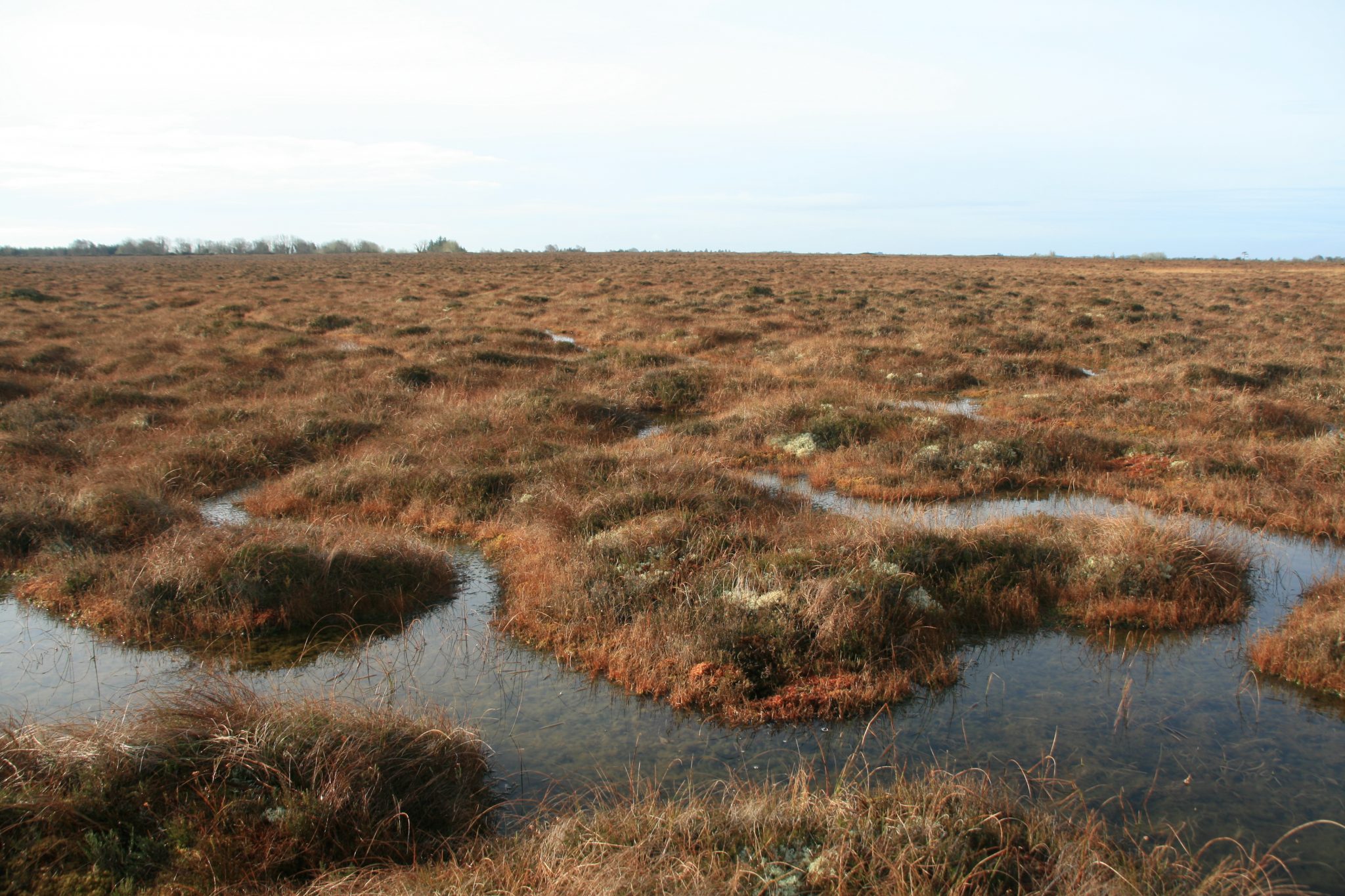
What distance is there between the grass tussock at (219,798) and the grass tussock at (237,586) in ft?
7.40

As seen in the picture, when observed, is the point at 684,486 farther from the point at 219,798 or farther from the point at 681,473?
the point at 219,798

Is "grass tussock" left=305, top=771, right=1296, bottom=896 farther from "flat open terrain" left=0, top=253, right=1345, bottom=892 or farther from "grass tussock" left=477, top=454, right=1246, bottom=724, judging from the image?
"grass tussock" left=477, top=454, right=1246, bottom=724

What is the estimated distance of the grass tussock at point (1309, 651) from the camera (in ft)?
20.0

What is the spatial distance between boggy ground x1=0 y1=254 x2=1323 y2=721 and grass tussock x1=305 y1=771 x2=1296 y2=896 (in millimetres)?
1586

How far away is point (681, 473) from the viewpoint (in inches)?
394

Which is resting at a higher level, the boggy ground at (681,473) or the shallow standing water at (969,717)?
the boggy ground at (681,473)

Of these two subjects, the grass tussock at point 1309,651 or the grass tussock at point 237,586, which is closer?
the grass tussock at point 1309,651

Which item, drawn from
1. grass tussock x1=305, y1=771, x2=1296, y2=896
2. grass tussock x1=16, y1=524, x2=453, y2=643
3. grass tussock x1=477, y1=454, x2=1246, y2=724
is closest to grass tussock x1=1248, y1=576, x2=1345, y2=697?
grass tussock x1=477, y1=454, x2=1246, y2=724

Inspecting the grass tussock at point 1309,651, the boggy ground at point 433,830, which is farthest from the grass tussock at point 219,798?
the grass tussock at point 1309,651

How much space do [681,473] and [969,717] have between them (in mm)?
4911

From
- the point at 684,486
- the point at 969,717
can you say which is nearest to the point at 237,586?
the point at 684,486

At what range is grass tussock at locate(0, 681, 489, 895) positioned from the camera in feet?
12.9

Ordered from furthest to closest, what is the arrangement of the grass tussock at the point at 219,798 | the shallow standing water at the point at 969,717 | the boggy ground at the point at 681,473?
the boggy ground at the point at 681,473 → the shallow standing water at the point at 969,717 → the grass tussock at the point at 219,798

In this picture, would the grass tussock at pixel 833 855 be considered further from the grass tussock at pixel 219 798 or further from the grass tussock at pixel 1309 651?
the grass tussock at pixel 1309 651
